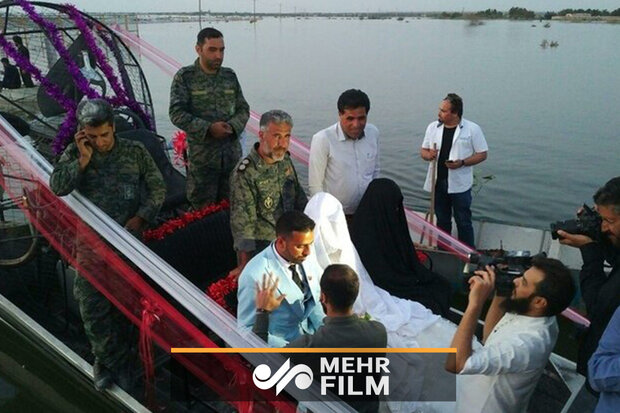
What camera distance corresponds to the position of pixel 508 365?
81.4 inches

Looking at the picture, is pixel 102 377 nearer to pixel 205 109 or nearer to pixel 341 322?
pixel 341 322

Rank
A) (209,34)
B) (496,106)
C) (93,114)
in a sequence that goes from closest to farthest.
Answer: (93,114), (209,34), (496,106)

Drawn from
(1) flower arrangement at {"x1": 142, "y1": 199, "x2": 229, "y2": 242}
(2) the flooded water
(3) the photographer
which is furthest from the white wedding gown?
(2) the flooded water

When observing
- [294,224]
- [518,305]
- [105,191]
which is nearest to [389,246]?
[294,224]

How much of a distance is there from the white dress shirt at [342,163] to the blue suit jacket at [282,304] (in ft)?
3.40

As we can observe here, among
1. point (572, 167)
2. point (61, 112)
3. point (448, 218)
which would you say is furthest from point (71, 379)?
point (572, 167)

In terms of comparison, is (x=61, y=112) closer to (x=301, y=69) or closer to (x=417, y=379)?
(x=417, y=379)

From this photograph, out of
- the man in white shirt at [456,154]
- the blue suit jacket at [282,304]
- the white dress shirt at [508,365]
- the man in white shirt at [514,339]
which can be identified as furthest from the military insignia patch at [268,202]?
the man in white shirt at [456,154]

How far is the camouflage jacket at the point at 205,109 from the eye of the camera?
12.3 ft

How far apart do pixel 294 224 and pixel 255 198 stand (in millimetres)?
663

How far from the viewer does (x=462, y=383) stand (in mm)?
2371

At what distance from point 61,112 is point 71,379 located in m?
2.27

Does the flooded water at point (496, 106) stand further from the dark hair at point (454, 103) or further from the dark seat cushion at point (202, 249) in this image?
the dark seat cushion at point (202, 249)

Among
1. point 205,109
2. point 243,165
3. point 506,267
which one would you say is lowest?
point 506,267
